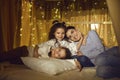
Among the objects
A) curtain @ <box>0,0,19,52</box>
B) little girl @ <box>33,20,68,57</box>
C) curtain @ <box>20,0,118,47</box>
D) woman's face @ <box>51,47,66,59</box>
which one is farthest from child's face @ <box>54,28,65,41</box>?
curtain @ <box>0,0,19,52</box>

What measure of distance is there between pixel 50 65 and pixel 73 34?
0.68 m

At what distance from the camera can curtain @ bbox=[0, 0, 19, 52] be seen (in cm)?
265

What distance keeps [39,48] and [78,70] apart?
594 mm

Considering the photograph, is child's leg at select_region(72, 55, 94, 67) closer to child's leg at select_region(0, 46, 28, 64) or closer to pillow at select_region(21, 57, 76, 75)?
pillow at select_region(21, 57, 76, 75)

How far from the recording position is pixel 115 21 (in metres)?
1.10

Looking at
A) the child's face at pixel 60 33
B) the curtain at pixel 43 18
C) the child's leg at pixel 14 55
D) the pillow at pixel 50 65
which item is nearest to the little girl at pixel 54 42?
the child's face at pixel 60 33

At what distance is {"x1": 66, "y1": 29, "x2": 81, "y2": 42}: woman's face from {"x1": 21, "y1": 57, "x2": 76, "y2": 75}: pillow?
0.44 metres

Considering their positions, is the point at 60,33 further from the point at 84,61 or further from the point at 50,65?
the point at 50,65

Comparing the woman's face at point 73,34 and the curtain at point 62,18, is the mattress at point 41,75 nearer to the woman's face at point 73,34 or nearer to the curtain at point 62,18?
the woman's face at point 73,34

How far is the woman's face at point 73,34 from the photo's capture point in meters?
2.48

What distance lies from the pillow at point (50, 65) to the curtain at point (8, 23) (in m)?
0.65

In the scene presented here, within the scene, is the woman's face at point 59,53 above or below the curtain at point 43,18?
below

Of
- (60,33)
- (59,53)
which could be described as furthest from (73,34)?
(59,53)

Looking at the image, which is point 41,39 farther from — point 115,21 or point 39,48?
point 115,21
